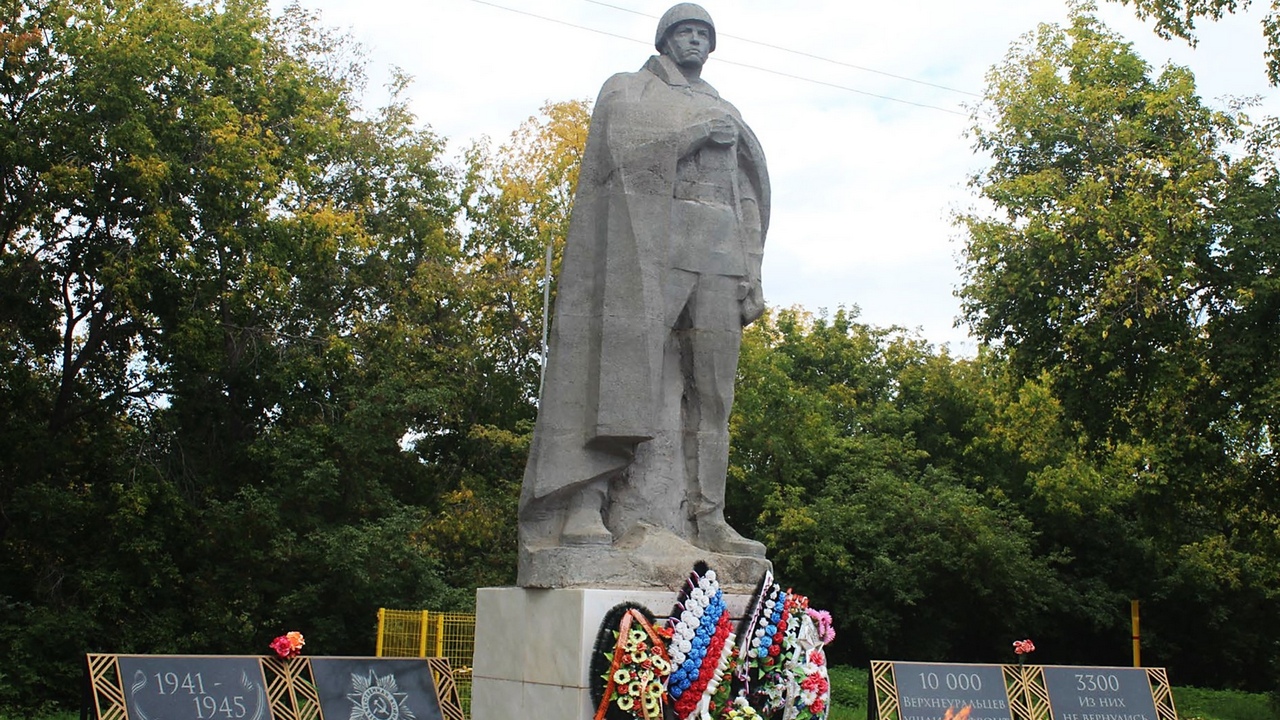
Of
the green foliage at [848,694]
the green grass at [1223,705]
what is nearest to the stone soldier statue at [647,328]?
the green foliage at [848,694]

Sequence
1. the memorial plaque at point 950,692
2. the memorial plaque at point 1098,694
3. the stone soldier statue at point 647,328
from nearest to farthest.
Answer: the stone soldier statue at point 647,328 → the memorial plaque at point 950,692 → the memorial plaque at point 1098,694

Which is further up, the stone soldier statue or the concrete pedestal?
the stone soldier statue

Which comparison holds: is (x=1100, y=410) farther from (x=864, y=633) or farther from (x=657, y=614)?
(x=657, y=614)

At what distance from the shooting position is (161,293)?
618 inches

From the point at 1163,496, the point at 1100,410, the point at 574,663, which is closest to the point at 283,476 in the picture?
the point at 1100,410

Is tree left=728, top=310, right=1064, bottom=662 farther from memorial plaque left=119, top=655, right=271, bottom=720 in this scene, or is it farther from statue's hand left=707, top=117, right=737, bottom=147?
statue's hand left=707, top=117, right=737, bottom=147

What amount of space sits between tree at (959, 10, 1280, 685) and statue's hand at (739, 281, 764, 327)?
29.1 feet

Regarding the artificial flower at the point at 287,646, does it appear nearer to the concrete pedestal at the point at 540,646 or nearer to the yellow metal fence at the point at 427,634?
the concrete pedestal at the point at 540,646

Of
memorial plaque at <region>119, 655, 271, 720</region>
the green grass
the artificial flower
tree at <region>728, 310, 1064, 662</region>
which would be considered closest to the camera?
memorial plaque at <region>119, 655, 271, 720</region>

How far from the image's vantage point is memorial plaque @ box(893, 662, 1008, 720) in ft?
29.9

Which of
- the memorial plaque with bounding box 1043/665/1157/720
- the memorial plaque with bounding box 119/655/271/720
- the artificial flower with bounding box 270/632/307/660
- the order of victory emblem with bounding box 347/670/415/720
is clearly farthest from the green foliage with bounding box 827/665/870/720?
the memorial plaque with bounding box 119/655/271/720

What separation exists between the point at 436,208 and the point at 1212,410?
1265cm

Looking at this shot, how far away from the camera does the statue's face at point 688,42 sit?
6.58m

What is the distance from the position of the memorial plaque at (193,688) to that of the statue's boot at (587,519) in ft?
8.42
